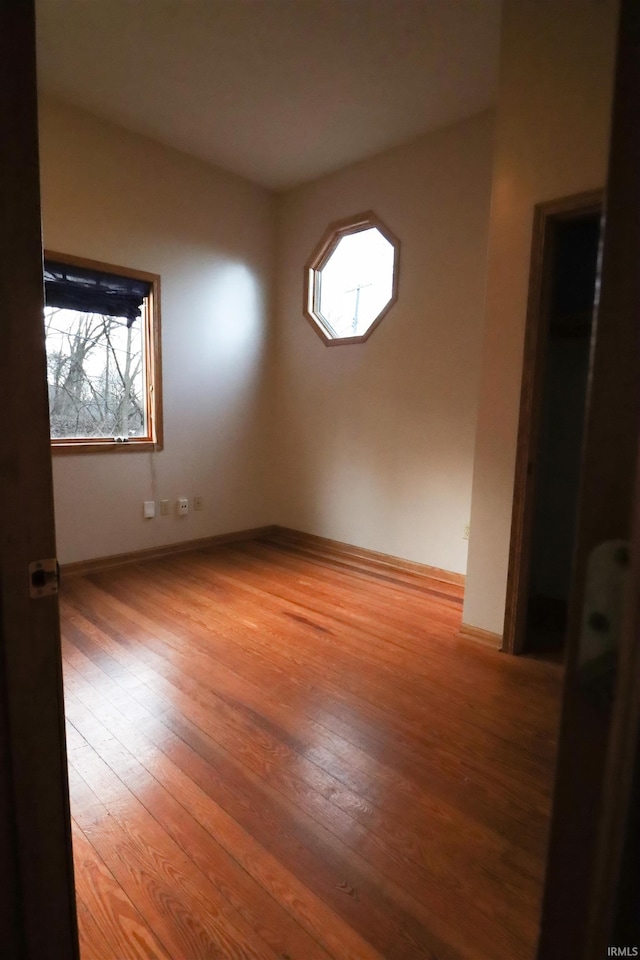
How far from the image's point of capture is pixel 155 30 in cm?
245

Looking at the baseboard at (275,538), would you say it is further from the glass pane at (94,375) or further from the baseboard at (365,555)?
the glass pane at (94,375)

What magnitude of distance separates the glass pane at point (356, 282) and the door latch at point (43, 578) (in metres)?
3.42

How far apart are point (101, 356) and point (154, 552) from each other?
1521mm

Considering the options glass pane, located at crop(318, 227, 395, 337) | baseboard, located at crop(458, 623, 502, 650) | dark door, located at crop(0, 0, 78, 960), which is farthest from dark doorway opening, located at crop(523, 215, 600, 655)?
dark door, located at crop(0, 0, 78, 960)

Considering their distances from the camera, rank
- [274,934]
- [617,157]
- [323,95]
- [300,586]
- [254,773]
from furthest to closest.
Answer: [300,586] → [323,95] → [254,773] → [274,934] → [617,157]

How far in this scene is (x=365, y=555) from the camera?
3955 mm

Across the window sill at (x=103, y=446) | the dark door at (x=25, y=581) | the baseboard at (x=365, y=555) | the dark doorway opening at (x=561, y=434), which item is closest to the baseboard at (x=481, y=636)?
the dark doorway opening at (x=561, y=434)

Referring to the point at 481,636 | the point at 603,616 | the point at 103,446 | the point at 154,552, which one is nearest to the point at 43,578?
the point at 603,616

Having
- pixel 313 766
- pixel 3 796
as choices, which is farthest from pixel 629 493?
pixel 313 766

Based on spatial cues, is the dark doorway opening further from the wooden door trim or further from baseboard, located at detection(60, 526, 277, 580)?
baseboard, located at detection(60, 526, 277, 580)

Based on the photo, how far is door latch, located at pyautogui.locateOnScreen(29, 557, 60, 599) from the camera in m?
0.64

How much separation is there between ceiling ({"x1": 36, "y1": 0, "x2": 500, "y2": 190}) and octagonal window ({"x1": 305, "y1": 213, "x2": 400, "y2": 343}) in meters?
0.58

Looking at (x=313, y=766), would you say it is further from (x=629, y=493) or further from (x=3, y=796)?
(x=629, y=493)

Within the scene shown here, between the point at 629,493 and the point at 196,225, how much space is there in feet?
13.7
